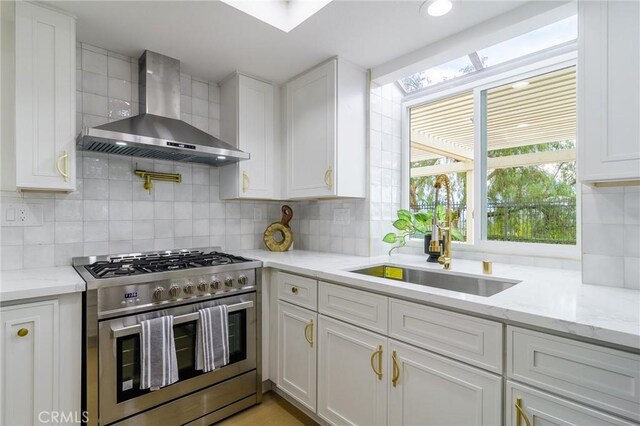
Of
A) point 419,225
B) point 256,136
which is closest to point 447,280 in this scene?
point 419,225

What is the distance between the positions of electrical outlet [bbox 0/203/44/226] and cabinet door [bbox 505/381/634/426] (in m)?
2.40

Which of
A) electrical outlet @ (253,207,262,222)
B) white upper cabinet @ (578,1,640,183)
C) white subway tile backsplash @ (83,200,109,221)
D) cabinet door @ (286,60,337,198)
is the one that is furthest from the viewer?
electrical outlet @ (253,207,262,222)

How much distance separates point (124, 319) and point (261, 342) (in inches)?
32.7

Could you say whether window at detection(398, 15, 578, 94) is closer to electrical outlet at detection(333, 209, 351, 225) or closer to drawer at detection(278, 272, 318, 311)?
electrical outlet at detection(333, 209, 351, 225)

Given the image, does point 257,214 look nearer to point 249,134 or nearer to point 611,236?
point 249,134

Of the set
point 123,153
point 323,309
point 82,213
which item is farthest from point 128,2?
point 323,309

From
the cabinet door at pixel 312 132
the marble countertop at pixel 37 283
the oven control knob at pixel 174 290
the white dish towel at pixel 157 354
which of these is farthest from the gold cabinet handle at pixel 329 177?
the marble countertop at pixel 37 283

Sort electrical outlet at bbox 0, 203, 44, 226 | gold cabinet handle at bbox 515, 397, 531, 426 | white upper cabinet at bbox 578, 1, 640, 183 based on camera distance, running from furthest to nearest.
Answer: electrical outlet at bbox 0, 203, 44, 226
white upper cabinet at bbox 578, 1, 640, 183
gold cabinet handle at bbox 515, 397, 531, 426

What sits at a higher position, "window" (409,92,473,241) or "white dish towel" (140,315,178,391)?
"window" (409,92,473,241)

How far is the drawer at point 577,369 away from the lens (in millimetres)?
848

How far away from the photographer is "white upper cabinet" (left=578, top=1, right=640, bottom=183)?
1.12 metres

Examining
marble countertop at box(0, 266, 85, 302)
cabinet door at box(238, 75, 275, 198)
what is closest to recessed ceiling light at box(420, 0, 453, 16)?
cabinet door at box(238, 75, 275, 198)

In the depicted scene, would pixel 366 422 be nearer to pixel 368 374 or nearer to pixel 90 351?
pixel 368 374

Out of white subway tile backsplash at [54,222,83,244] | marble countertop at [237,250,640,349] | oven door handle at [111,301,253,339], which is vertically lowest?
oven door handle at [111,301,253,339]
